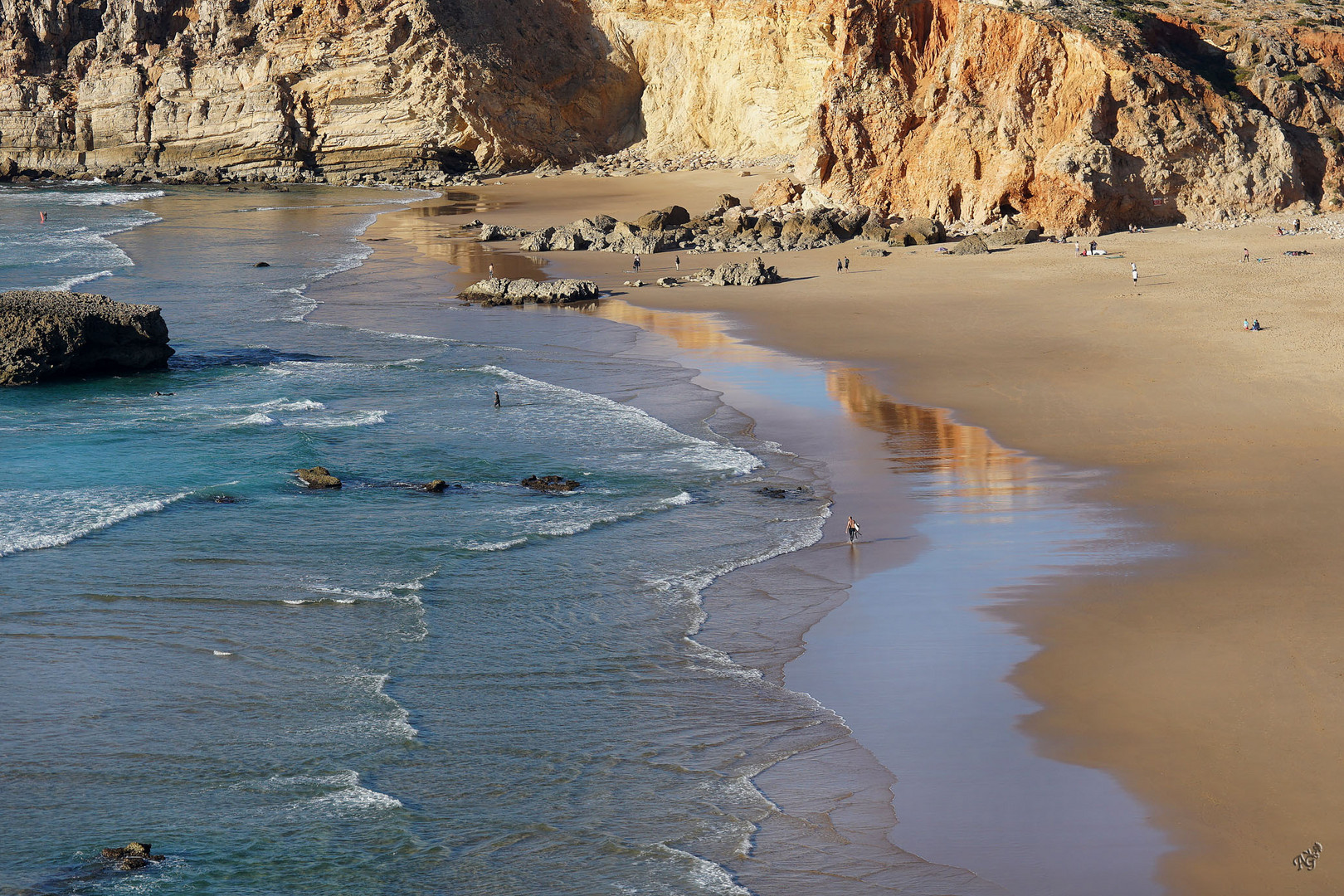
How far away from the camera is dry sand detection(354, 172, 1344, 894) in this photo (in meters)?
8.53

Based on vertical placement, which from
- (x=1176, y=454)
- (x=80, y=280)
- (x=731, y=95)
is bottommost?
(x=1176, y=454)

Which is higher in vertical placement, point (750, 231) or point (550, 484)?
point (750, 231)

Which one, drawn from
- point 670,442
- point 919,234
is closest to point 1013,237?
point 919,234

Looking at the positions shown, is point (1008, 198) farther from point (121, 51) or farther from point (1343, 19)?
point (121, 51)

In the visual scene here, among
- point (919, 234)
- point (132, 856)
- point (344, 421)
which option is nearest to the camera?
point (132, 856)

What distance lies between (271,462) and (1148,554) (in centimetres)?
1214

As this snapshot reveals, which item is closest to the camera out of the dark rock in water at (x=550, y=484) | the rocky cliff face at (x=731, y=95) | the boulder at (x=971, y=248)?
the dark rock in water at (x=550, y=484)

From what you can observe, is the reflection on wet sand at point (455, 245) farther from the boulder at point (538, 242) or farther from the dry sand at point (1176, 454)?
the dry sand at point (1176, 454)

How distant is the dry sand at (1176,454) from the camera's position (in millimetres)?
8531

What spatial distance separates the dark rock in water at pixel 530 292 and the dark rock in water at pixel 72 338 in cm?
919

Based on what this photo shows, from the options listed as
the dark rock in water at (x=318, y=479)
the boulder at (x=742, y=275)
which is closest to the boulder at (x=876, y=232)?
the boulder at (x=742, y=275)

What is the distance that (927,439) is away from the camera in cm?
1814

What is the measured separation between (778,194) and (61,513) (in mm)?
32523

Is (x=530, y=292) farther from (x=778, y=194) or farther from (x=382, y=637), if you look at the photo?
(x=382, y=637)
